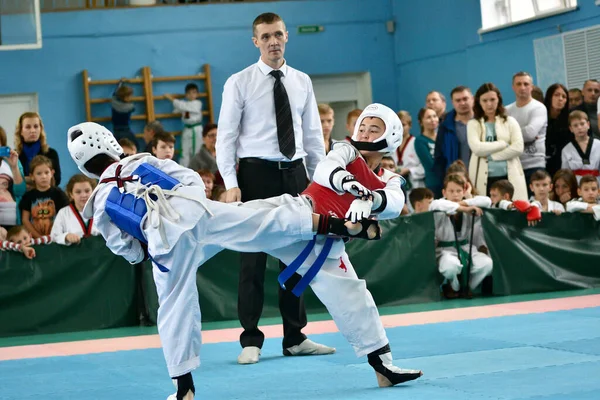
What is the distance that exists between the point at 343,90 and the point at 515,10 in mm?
3781

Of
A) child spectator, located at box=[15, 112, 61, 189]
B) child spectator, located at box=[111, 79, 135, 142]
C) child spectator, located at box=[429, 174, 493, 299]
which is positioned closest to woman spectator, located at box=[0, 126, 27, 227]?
child spectator, located at box=[15, 112, 61, 189]

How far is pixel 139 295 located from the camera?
805 cm

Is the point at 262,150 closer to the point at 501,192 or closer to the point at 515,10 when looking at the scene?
the point at 501,192

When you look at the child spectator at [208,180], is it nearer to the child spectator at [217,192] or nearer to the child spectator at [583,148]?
the child spectator at [217,192]

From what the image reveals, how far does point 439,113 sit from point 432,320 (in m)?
3.85

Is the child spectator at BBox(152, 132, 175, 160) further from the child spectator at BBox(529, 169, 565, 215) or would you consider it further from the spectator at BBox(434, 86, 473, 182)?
the child spectator at BBox(529, 169, 565, 215)

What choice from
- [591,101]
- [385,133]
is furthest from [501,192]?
[385,133]

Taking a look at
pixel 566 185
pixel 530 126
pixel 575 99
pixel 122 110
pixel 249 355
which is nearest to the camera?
pixel 249 355

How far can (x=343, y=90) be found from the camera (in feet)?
55.2

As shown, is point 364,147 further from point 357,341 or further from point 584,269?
point 584,269

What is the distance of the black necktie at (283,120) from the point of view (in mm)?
5699

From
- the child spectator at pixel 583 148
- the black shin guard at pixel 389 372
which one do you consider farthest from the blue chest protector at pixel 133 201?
the child spectator at pixel 583 148

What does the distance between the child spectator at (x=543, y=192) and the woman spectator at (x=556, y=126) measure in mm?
762

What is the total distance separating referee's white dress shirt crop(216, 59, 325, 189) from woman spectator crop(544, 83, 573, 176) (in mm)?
4558
